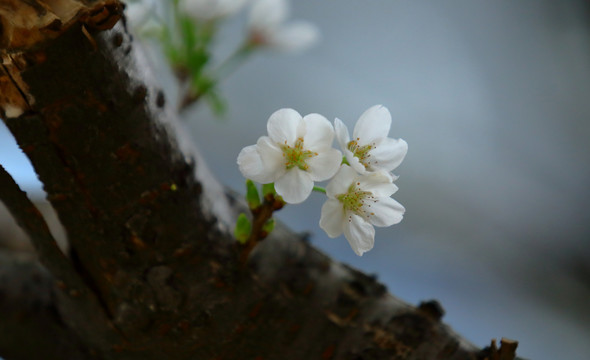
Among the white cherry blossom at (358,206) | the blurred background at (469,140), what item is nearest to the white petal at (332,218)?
the white cherry blossom at (358,206)

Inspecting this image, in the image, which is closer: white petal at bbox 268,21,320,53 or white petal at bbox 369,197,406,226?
white petal at bbox 369,197,406,226

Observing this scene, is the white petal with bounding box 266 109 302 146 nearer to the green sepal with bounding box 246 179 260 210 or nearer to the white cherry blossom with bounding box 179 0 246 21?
the green sepal with bounding box 246 179 260 210

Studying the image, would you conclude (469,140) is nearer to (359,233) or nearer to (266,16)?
(266,16)

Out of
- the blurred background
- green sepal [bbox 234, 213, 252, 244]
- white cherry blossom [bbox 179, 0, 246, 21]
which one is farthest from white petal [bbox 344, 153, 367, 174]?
the blurred background

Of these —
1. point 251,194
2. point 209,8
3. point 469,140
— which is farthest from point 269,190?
point 469,140

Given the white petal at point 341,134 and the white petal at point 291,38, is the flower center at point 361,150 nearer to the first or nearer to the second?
the white petal at point 341,134

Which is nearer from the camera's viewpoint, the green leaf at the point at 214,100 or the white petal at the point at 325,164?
the white petal at the point at 325,164

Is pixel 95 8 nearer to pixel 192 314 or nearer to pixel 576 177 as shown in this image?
pixel 192 314
